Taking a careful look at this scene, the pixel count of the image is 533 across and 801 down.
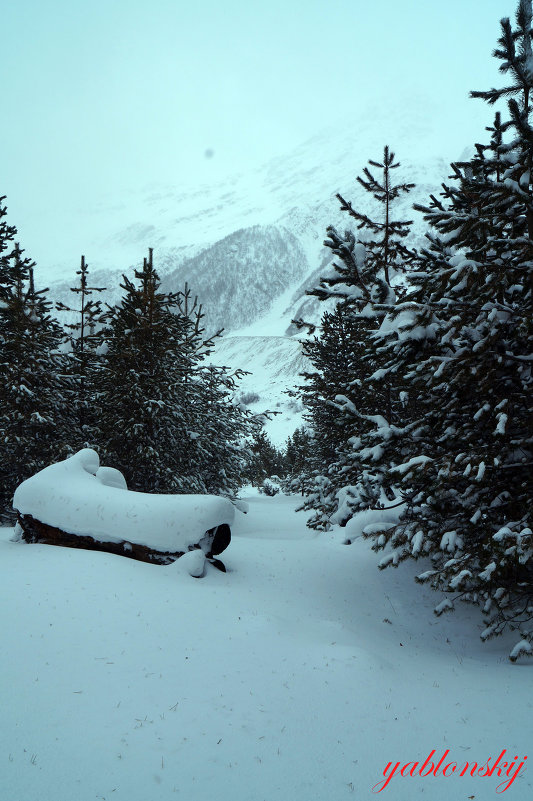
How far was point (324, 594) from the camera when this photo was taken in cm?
805

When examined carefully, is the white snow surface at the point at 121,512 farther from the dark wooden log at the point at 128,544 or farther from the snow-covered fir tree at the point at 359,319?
the snow-covered fir tree at the point at 359,319

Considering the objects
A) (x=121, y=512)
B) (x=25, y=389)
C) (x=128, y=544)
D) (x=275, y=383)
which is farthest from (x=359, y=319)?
(x=275, y=383)

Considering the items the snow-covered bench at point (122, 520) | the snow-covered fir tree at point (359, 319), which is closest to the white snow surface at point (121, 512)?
the snow-covered bench at point (122, 520)

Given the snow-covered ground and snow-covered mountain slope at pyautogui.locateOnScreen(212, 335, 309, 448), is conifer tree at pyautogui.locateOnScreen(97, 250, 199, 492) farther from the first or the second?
snow-covered mountain slope at pyautogui.locateOnScreen(212, 335, 309, 448)

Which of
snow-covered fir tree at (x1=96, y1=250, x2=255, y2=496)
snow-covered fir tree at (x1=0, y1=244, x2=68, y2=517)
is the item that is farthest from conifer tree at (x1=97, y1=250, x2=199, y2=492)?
snow-covered fir tree at (x1=0, y1=244, x2=68, y2=517)

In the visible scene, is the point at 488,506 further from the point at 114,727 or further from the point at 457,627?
the point at 114,727

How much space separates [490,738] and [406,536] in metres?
2.65

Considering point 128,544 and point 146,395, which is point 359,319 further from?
point 146,395

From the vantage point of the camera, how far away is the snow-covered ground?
11.9ft

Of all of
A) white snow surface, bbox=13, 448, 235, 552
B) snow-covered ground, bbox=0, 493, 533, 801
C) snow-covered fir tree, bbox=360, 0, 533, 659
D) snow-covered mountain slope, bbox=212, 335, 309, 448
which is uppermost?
snow-covered fir tree, bbox=360, 0, 533, 659

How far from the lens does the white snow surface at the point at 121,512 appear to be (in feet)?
26.4

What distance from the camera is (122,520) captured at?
8.21m

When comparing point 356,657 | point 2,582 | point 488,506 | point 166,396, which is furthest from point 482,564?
point 166,396

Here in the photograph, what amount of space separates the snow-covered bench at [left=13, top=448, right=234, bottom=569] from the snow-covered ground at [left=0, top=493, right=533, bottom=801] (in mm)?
470
